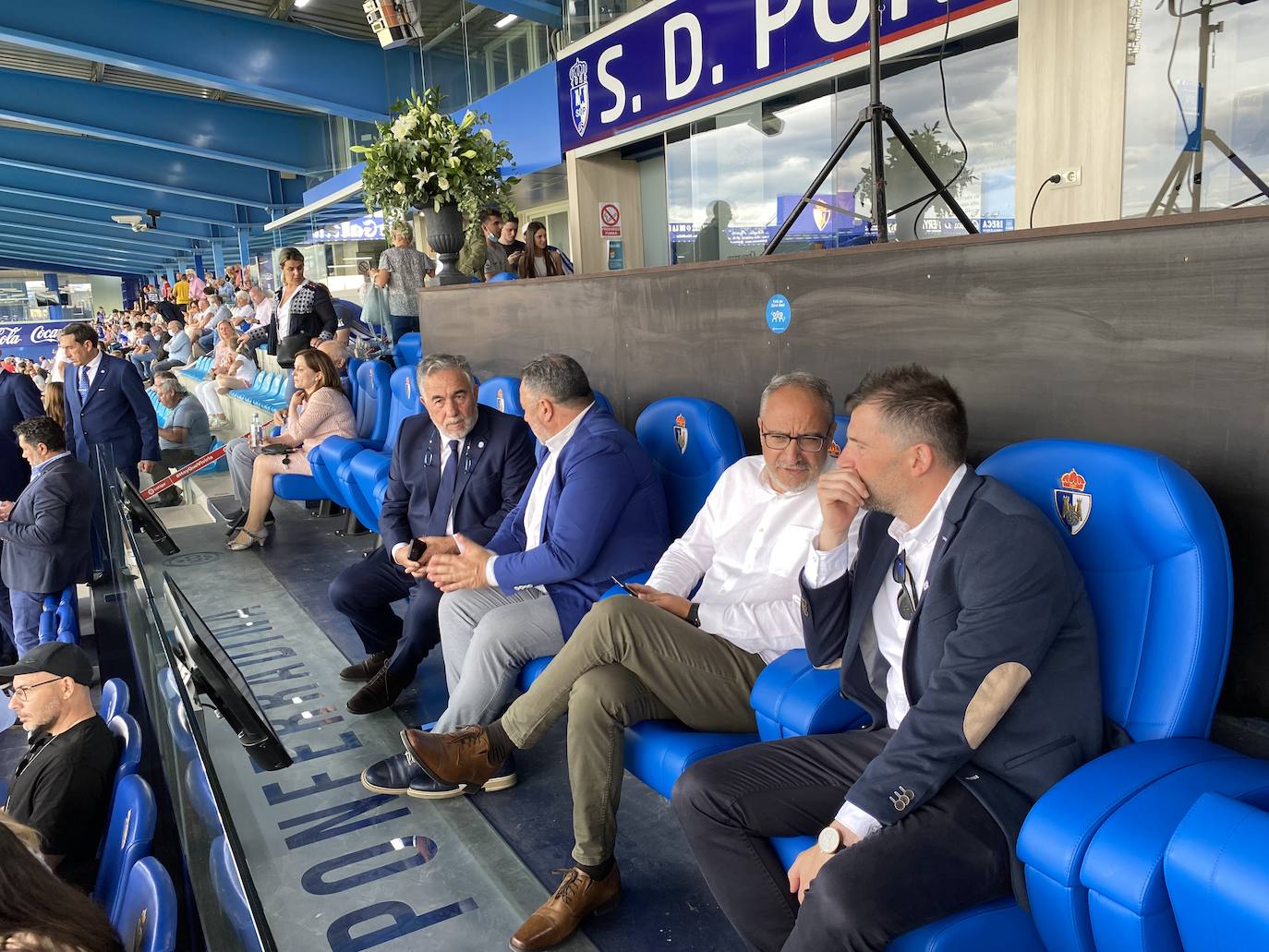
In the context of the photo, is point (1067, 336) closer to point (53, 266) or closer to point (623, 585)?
point (623, 585)

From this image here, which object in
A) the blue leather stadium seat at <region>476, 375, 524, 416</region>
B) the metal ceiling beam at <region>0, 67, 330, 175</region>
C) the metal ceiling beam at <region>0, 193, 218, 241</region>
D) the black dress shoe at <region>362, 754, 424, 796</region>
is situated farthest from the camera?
the metal ceiling beam at <region>0, 193, 218, 241</region>

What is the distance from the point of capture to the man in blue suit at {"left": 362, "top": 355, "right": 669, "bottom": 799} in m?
2.66

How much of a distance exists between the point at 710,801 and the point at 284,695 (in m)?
2.36

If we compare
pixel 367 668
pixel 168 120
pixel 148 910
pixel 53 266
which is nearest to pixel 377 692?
pixel 367 668

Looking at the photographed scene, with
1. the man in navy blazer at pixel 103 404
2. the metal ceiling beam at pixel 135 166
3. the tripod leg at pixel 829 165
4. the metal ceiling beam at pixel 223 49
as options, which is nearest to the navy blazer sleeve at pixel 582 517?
the tripod leg at pixel 829 165

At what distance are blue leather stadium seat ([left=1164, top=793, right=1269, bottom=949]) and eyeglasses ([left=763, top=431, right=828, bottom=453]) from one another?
1255 millimetres

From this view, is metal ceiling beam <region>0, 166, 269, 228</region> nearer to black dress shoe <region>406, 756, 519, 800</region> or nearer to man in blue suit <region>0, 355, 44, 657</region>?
man in blue suit <region>0, 355, 44, 657</region>

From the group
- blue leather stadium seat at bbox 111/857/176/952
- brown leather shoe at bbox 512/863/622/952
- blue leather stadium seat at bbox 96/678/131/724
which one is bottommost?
brown leather shoe at bbox 512/863/622/952

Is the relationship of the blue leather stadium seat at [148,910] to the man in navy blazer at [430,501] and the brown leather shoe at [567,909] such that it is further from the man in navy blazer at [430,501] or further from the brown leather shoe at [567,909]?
the man in navy blazer at [430,501]

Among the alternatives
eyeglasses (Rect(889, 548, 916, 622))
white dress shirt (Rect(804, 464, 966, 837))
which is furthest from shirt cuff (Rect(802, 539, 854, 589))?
eyeglasses (Rect(889, 548, 916, 622))

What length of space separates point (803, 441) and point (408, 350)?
461 centimetres

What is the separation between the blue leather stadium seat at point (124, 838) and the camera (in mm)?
1951

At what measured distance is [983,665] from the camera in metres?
1.56

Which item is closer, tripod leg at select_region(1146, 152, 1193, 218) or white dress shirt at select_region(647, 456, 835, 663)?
white dress shirt at select_region(647, 456, 835, 663)
